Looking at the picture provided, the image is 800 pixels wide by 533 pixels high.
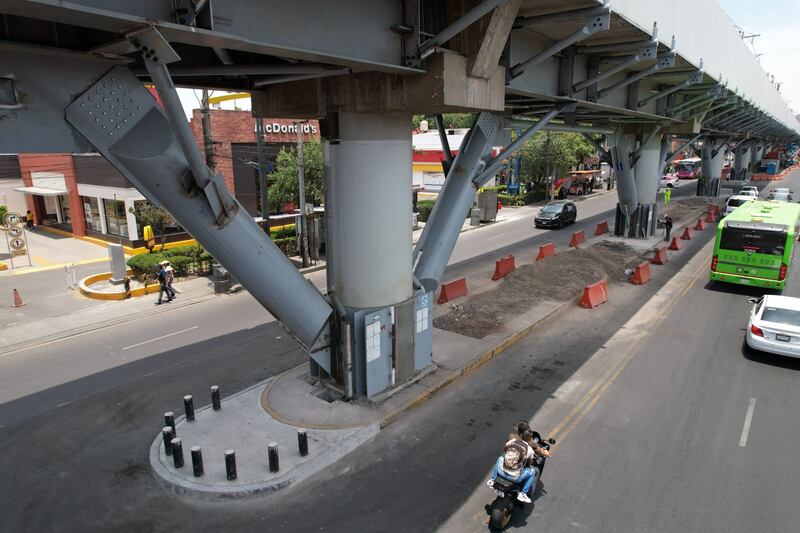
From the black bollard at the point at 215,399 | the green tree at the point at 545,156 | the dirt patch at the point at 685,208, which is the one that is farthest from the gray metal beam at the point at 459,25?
the green tree at the point at 545,156

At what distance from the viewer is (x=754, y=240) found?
17.3 m

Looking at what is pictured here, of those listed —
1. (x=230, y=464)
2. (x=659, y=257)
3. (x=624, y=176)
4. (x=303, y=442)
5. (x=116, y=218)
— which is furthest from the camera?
(x=116, y=218)

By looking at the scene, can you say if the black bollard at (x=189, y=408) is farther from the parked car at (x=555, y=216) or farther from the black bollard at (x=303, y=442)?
the parked car at (x=555, y=216)

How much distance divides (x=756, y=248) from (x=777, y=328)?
6.29 m

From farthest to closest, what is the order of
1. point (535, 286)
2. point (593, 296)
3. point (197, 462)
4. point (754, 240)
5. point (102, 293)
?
1. point (102, 293)
2. point (535, 286)
3. point (754, 240)
4. point (593, 296)
5. point (197, 462)

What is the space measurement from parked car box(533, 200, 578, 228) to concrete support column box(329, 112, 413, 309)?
24977 millimetres

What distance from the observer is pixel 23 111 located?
18.0 feet

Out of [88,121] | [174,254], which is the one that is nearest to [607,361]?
[88,121]

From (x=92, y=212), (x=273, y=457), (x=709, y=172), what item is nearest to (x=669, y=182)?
(x=709, y=172)

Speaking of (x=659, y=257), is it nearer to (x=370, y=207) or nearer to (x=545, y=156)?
(x=370, y=207)

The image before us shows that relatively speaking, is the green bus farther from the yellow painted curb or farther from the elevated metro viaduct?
the yellow painted curb

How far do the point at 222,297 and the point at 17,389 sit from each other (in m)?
7.79

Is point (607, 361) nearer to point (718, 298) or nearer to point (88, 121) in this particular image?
point (718, 298)

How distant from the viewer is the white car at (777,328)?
12.0 metres
